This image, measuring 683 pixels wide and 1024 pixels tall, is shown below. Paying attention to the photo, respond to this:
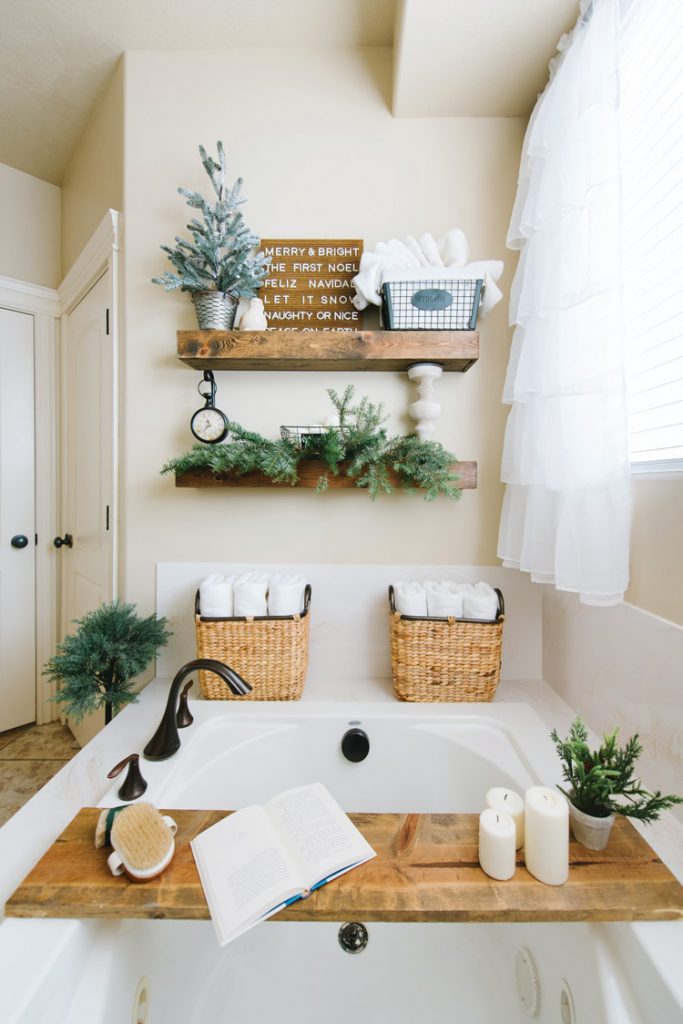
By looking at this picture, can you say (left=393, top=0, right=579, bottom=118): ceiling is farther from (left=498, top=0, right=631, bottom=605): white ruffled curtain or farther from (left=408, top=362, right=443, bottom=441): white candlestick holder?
(left=408, top=362, right=443, bottom=441): white candlestick holder

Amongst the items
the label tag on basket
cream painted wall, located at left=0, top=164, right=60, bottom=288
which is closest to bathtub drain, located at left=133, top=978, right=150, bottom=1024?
the label tag on basket

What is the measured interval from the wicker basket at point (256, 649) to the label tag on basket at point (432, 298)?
0.98m

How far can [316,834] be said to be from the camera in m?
0.78

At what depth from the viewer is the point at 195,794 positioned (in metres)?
1.03

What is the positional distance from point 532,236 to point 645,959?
1.44 m

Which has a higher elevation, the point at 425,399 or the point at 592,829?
the point at 425,399

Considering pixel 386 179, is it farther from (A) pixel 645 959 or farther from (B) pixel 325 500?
(A) pixel 645 959

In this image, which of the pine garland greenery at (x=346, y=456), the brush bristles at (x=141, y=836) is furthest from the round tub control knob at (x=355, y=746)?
the pine garland greenery at (x=346, y=456)

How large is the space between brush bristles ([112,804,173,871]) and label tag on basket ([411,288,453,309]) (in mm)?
1365

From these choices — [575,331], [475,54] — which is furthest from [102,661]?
[475,54]

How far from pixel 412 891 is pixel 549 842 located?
0.22m

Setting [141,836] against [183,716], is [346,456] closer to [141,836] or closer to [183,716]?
[183,716]

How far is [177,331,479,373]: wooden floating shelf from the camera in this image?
4.38ft

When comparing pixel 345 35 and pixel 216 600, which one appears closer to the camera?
pixel 216 600
